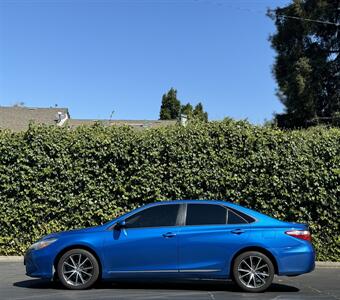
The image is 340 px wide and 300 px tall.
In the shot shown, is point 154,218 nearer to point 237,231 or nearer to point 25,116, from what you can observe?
point 237,231

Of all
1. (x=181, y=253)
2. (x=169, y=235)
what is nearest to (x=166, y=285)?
(x=181, y=253)

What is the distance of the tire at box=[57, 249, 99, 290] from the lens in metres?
9.02

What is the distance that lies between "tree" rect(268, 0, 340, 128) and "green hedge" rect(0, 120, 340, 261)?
17.8 meters

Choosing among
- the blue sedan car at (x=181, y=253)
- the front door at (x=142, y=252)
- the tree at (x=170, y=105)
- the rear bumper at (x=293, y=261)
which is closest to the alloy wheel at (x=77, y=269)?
the blue sedan car at (x=181, y=253)

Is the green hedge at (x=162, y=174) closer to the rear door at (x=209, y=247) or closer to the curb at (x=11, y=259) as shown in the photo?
the curb at (x=11, y=259)

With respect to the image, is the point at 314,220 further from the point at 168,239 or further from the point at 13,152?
the point at 13,152

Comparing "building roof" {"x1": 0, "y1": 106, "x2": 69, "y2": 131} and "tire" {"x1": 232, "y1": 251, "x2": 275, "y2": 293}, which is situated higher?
"building roof" {"x1": 0, "y1": 106, "x2": 69, "y2": 131}

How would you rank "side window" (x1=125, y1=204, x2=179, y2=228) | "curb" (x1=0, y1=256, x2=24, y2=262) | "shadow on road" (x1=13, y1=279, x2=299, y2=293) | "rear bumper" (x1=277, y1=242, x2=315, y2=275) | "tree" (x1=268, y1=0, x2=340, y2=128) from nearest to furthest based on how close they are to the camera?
1. "rear bumper" (x1=277, y1=242, x2=315, y2=275)
2. "side window" (x1=125, y1=204, x2=179, y2=228)
3. "shadow on road" (x1=13, y1=279, x2=299, y2=293)
4. "curb" (x1=0, y1=256, x2=24, y2=262)
5. "tree" (x1=268, y1=0, x2=340, y2=128)

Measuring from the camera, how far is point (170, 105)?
56062 mm

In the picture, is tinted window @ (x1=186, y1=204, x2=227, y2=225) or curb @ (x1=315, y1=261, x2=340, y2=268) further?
curb @ (x1=315, y1=261, x2=340, y2=268)

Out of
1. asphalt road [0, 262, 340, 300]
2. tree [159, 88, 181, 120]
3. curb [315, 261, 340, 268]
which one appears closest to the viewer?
asphalt road [0, 262, 340, 300]

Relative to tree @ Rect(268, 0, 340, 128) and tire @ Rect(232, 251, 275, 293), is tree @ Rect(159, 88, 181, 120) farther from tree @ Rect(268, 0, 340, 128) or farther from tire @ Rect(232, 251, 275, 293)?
tire @ Rect(232, 251, 275, 293)

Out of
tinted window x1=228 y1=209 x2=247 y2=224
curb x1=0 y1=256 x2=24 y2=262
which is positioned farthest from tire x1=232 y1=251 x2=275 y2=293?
curb x1=0 y1=256 x2=24 y2=262

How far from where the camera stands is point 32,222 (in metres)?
13.2
